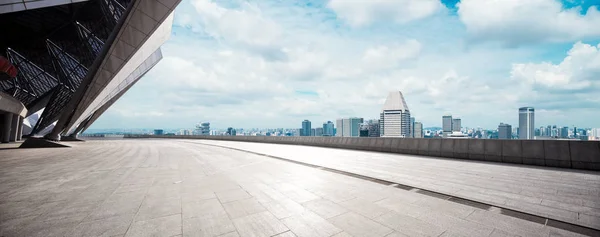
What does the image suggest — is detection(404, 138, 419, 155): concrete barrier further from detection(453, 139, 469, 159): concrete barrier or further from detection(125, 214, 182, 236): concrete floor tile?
detection(125, 214, 182, 236): concrete floor tile

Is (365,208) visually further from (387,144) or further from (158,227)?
(387,144)

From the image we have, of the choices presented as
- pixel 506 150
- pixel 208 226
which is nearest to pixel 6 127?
pixel 208 226

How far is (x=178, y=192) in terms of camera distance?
6.13 meters

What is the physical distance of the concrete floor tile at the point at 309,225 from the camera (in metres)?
3.76

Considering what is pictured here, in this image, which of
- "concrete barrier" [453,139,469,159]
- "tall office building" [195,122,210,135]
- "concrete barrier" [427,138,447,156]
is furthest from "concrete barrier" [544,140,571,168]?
"tall office building" [195,122,210,135]

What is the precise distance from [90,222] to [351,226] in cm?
467

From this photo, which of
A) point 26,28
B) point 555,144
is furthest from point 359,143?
point 26,28

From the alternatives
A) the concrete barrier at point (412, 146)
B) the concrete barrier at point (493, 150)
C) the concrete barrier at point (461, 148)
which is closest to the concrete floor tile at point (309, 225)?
the concrete barrier at point (493, 150)

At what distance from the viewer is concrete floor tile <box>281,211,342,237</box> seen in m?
3.76

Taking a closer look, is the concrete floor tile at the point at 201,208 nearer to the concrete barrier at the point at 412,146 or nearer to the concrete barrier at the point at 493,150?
the concrete barrier at the point at 493,150

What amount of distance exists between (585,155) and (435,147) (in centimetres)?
580

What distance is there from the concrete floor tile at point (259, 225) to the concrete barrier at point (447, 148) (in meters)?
12.8

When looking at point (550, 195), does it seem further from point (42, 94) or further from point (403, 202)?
point (42, 94)

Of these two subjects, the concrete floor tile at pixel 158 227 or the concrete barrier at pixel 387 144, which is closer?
the concrete floor tile at pixel 158 227
